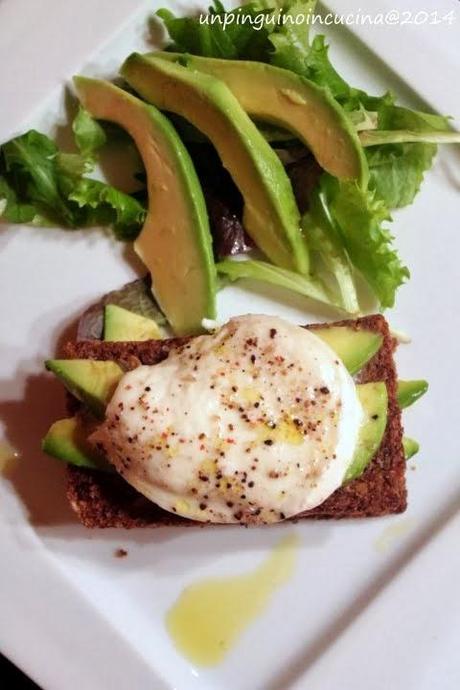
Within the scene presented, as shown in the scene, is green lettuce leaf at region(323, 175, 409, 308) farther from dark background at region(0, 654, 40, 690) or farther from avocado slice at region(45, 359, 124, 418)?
dark background at region(0, 654, 40, 690)

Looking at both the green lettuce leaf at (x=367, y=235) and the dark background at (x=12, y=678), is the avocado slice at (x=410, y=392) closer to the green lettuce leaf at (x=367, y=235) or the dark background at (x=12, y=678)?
the green lettuce leaf at (x=367, y=235)

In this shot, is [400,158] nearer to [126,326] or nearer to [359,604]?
[126,326]

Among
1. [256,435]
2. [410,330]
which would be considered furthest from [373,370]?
[256,435]

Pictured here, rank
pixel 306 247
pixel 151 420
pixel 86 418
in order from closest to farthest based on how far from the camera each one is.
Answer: pixel 151 420
pixel 86 418
pixel 306 247

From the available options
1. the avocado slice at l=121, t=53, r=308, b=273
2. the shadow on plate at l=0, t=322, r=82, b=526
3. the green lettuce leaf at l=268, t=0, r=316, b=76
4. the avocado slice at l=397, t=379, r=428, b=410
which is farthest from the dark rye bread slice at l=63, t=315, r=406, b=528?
the green lettuce leaf at l=268, t=0, r=316, b=76

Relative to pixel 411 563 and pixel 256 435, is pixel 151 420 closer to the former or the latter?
pixel 256 435

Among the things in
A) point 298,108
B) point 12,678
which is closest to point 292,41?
point 298,108
